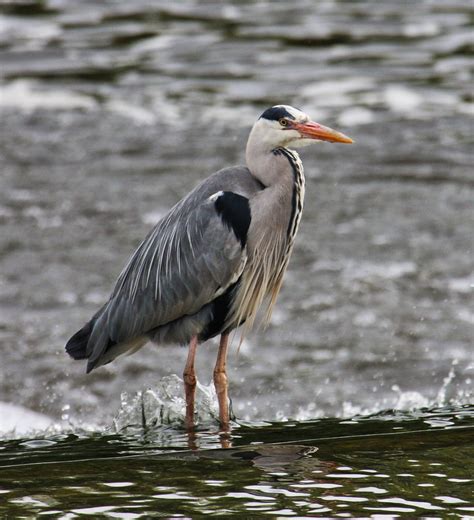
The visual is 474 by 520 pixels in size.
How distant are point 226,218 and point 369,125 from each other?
27.5 feet

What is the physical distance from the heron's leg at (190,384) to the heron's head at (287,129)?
3.97 feet

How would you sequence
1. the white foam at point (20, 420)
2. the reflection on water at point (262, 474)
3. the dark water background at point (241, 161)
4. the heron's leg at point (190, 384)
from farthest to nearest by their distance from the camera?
the dark water background at point (241, 161)
the white foam at point (20, 420)
the heron's leg at point (190, 384)
the reflection on water at point (262, 474)

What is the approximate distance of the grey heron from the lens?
6.61m

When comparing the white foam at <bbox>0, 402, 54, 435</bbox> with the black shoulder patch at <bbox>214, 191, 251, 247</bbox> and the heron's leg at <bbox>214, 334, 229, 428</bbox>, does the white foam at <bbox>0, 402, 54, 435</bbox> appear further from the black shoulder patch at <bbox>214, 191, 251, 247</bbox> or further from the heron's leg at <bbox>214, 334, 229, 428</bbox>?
the black shoulder patch at <bbox>214, 191, 251, 247</bbox>

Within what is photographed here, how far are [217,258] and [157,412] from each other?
1024 mm

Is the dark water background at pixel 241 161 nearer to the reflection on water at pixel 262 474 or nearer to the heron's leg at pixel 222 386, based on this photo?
the reflection on water at pixel 262 474

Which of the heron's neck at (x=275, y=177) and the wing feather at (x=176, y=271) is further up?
the heron's neck at (x=275, y=177)

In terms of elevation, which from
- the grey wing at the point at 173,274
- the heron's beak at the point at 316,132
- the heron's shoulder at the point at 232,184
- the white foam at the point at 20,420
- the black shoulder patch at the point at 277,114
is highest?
the black shoulder patch at the point at 277,114

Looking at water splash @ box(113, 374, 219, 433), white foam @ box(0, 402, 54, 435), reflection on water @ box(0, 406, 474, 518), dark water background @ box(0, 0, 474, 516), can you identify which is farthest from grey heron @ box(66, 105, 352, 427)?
white foam @ box(0, 402, 54, 435)

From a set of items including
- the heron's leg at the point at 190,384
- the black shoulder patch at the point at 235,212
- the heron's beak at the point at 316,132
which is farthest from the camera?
the heron's leg at the point at 190,384

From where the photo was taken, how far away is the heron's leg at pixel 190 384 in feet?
22.5

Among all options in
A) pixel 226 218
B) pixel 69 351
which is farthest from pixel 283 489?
pixel 69 351

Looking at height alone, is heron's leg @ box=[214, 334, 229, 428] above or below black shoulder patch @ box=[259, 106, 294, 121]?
below

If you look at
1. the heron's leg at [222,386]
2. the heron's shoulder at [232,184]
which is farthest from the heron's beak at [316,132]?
the heron's leg at [222,386]
